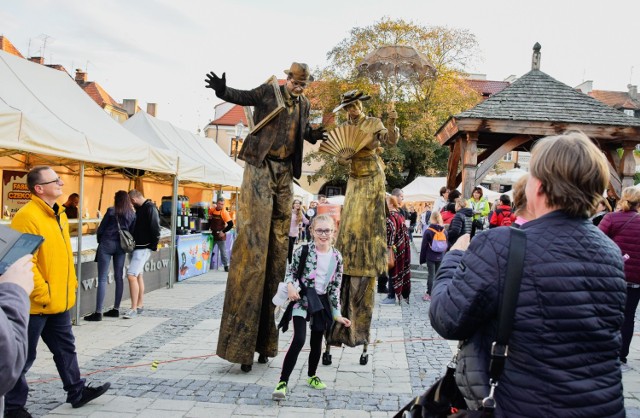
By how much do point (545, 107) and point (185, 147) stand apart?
816cm

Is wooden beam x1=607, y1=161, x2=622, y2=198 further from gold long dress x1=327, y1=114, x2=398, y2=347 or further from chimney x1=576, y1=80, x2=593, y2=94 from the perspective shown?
chimney x1=576, y1=80, x2=593, y2=94

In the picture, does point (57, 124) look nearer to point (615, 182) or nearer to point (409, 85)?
point (615, 182)

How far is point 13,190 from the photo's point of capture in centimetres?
1130

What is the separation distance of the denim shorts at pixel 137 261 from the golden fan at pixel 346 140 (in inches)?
150

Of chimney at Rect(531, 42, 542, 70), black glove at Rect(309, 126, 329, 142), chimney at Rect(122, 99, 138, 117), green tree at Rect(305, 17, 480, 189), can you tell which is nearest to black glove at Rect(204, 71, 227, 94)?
black glove at Rect(309, 126, 329, 142)

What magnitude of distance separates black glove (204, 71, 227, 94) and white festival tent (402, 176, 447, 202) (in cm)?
1876

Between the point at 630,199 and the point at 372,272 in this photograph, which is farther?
the point at 630,199

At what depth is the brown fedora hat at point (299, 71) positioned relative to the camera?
4895mm

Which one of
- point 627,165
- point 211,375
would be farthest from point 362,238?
point 627,165

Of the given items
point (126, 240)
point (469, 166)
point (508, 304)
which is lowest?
point (126, 240)

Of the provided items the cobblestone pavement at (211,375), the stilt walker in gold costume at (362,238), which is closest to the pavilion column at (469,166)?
the cobblestone pavement at (211,375)

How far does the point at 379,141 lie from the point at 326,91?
93.7 feet

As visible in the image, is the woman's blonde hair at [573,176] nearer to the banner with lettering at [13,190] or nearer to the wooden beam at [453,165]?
the banner with lettering at [13,190]

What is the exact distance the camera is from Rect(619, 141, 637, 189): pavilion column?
11250 mm
